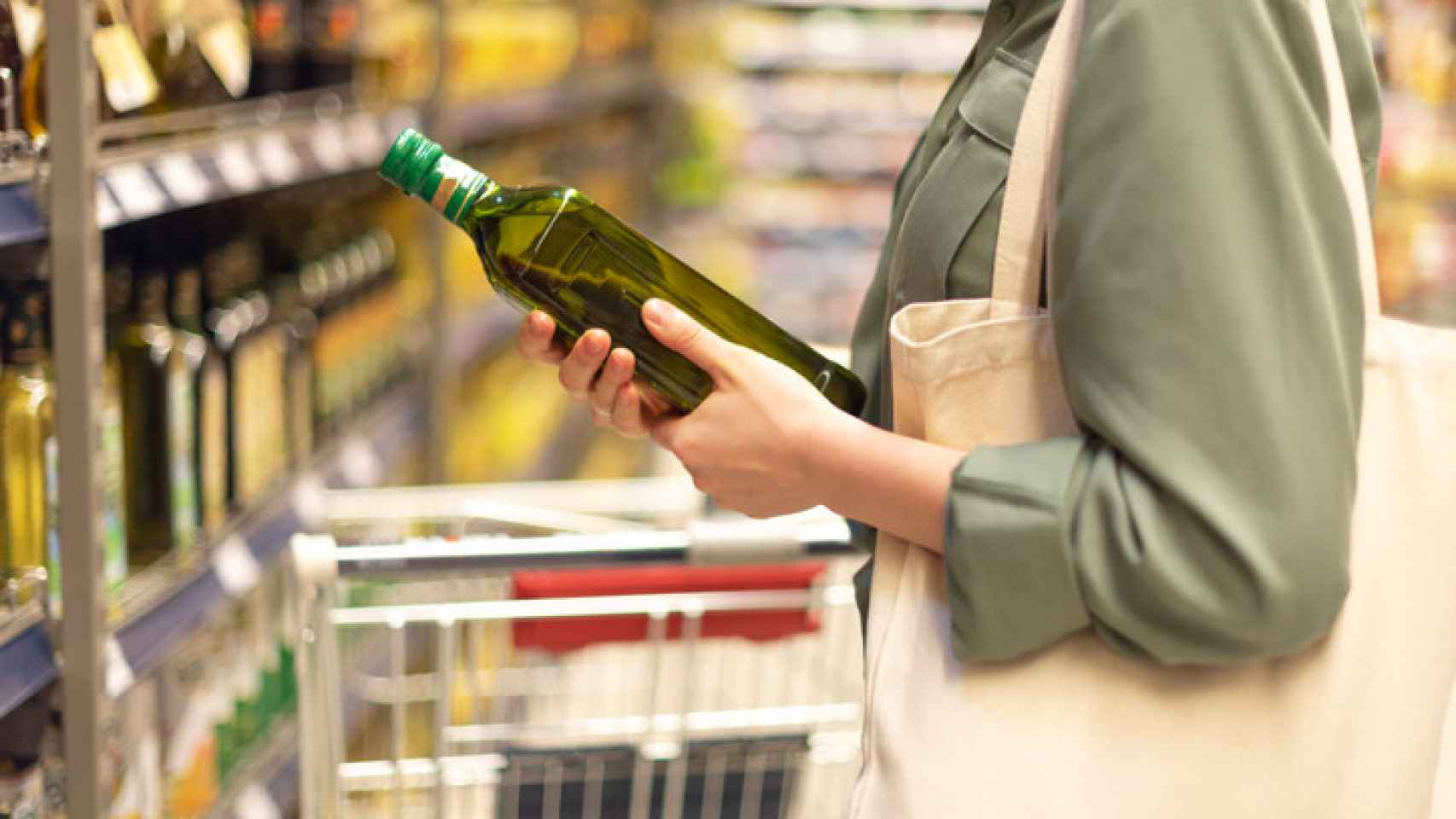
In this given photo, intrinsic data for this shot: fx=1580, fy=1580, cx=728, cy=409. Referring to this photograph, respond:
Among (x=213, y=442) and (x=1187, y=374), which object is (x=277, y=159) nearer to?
(x=213, y=442)

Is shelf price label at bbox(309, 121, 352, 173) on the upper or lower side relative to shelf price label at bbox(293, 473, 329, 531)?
upper

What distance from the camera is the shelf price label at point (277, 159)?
2037 millimetres

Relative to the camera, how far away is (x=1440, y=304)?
5.95 metres

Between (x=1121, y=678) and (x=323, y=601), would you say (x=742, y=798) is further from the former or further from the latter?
(x=1121, y=678)

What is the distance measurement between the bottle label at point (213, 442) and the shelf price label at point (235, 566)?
4cm

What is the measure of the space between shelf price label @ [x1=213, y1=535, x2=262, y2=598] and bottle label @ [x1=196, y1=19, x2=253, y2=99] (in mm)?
605

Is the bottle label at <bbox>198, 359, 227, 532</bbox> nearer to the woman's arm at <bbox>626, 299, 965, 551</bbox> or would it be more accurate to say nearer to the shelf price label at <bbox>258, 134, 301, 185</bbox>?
the shelf price label at <bbox>258, 134, 301, 185</bbox>

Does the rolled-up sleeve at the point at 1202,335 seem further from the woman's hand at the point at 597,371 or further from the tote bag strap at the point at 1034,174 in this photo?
the woman's hand at the point at 597,371

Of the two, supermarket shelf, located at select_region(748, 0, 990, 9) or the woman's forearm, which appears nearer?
the woman's forearm

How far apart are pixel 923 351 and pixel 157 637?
1.10 meters

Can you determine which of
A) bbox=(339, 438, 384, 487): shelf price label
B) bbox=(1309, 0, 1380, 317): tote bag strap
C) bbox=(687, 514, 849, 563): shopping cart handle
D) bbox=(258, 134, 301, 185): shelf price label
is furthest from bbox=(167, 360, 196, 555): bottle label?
bbox=(1309, 0, 1380, 317): tote bag strap

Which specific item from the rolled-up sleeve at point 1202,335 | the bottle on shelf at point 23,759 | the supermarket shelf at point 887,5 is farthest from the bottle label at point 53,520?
the supermarket shelf at point 887,5

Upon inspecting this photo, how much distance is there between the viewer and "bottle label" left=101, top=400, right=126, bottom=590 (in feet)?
5.16

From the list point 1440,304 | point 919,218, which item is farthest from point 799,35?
point 919,218
